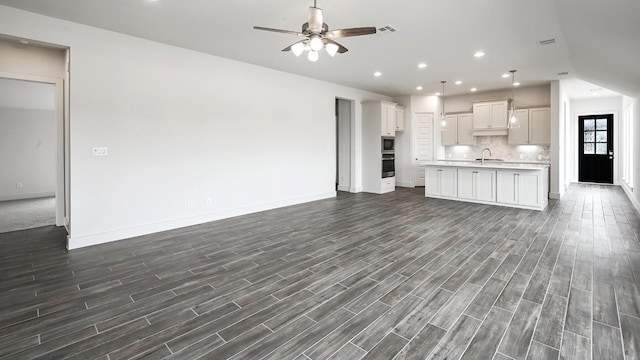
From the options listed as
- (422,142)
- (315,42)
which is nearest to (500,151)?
(422,142)

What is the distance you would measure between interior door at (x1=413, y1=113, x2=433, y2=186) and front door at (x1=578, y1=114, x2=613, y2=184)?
5.39 m

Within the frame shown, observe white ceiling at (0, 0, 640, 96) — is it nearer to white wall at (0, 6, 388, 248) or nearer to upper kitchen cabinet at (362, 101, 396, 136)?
white wall at (0, 6, 388, 248)

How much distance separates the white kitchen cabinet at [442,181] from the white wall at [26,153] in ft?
32.9

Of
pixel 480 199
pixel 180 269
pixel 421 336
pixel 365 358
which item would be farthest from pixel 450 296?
pixel 480 199

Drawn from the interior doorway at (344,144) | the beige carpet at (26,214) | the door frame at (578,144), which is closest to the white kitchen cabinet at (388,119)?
the interior doorway at (344,144)

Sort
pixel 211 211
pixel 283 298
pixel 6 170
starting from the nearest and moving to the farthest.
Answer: pixel 283 298
pixel 211 211
pixel 6 170

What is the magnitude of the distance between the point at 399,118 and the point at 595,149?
271 inches

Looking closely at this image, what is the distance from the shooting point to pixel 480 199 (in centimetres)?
691

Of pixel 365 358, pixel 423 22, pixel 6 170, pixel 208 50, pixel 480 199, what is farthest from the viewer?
pixel 6 170

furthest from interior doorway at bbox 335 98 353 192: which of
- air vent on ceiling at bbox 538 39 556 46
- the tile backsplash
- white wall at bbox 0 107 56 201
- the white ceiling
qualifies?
white wall at bbox 0 107 56 201

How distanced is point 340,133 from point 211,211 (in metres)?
4.89

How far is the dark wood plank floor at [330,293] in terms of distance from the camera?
79.3 inches

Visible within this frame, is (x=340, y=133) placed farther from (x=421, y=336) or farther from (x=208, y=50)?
(x=421, y=336)

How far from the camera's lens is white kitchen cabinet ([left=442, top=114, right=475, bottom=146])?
30.5ft
